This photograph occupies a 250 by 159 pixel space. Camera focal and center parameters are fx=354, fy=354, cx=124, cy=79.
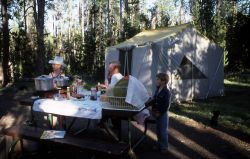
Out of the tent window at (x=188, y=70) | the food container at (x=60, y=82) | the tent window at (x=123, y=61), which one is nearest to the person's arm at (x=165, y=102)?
the food container at (x=60, y=82)

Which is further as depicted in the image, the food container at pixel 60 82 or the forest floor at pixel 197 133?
the food container at pixel 60 82

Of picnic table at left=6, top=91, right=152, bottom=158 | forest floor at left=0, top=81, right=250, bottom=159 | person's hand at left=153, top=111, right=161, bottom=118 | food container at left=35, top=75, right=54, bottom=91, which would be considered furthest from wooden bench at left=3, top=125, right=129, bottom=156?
person's hand at left=153, top=111, right=161, bottom=118

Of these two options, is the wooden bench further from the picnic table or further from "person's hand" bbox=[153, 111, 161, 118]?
"person's hand" bbox=[153, 111, 161, 118]

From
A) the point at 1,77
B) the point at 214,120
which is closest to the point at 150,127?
the point at 214,120

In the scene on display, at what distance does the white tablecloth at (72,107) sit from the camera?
194 inches

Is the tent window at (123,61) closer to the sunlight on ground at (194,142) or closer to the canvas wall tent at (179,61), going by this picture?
the canvas wall tent at (179,61)

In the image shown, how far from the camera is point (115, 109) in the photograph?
4.86 m

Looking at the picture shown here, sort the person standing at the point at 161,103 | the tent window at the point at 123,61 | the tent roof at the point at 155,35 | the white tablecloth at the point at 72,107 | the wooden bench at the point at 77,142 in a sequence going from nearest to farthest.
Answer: the wooden bench at the point at 77,142, the white tablecloth at the point at 72,107, the person standing at the point at 161,103, the tent roof at the point at 155,35, the tent window at the point at 123,61

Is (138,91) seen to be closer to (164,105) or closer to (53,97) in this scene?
(164,105)

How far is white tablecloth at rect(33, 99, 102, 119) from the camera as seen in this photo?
4930 mm

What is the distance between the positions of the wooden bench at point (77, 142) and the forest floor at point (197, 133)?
12 cm

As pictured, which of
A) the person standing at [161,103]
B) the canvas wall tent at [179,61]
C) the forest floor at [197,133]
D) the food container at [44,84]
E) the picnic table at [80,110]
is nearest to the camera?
the picnic table at [80,110]

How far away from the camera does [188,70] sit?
13.0 m

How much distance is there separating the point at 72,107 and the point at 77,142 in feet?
2.15
